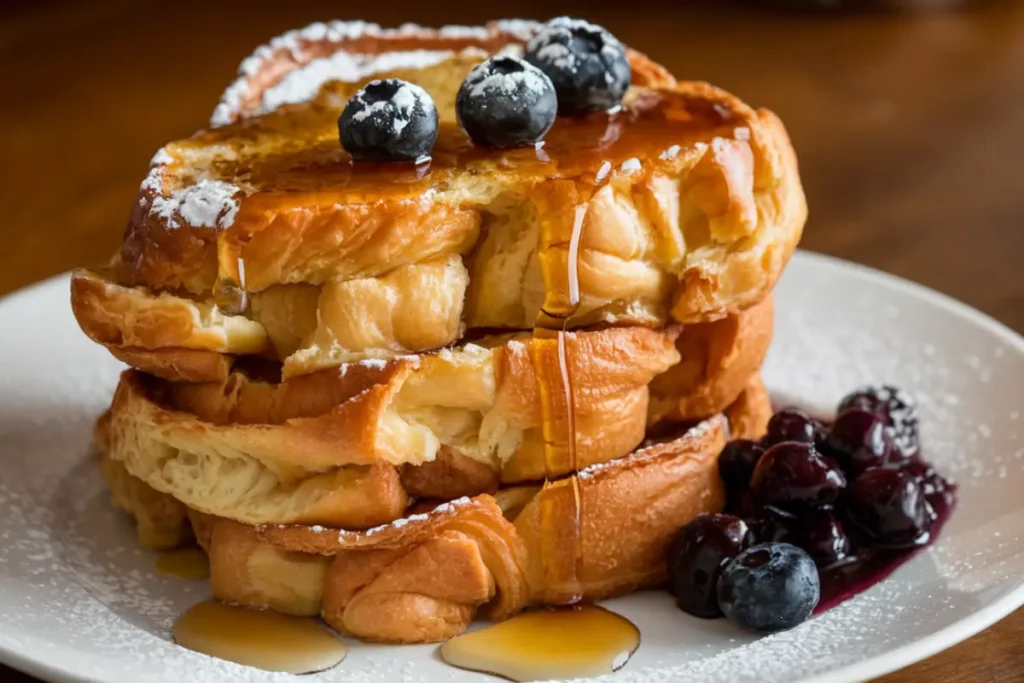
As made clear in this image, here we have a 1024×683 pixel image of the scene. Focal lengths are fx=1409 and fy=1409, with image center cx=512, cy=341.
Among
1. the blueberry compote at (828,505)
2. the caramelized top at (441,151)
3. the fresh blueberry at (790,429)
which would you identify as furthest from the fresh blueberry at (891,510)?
the caramelized top at (441,151)

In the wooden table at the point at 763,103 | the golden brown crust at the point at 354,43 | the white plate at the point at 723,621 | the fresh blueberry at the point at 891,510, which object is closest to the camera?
the white plate at the point at 723,621

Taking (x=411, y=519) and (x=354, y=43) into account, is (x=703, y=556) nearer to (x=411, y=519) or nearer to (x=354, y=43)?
(x=411, y=519)

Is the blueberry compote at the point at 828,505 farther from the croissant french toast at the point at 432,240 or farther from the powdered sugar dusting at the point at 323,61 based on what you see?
the powdered sugar dusting at the point at 323,61

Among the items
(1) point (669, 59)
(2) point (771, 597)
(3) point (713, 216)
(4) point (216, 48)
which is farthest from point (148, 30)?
(2) point (771, 597)

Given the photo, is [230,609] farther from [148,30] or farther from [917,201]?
[148,30]

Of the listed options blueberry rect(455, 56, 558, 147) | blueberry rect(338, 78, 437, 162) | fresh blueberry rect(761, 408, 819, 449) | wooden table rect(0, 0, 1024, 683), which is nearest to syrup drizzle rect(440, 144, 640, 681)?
blueberry rect(455, 56, 558, 147)

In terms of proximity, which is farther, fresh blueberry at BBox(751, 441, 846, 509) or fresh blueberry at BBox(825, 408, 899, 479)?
fresh blueberry at BBox(825, 408, 899, 479)

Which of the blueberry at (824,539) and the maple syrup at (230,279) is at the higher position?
the maple syrup at (230,279)

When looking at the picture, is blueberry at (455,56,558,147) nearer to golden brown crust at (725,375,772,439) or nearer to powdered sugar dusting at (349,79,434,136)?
powdered sugar dusting at (349,79,434,136)
